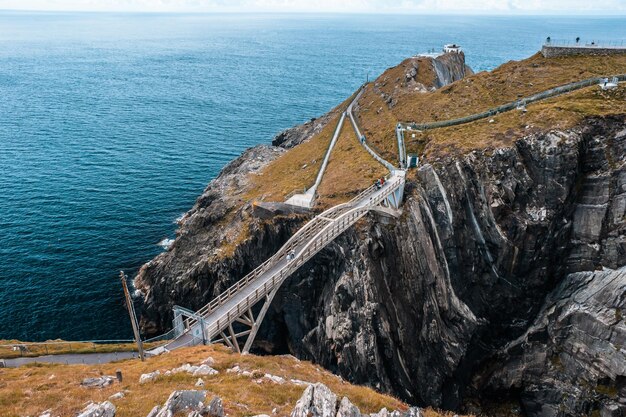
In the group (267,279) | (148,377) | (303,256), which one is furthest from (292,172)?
(148,377)

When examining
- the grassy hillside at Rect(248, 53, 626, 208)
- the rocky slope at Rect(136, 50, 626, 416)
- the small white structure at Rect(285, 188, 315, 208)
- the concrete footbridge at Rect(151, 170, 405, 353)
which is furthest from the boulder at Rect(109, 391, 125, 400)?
the grassy hillside at Rect(248, 53, 626, 208)

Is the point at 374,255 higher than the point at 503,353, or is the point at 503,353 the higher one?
the point at 374,255

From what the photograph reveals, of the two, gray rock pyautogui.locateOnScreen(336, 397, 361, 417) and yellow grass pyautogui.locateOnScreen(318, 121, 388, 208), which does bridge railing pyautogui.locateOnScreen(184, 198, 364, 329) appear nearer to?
yellow grass pyautogui.locateOnScreen(318, 121, 388, 208)

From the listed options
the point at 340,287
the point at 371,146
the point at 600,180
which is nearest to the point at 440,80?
the point at 371,146

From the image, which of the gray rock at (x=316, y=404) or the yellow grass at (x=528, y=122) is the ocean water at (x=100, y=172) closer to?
the gray rock at (x=316, y=404)

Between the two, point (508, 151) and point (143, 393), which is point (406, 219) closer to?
point (508, 151)

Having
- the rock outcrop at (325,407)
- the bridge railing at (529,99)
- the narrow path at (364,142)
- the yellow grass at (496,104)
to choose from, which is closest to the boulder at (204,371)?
the rock outcrop at (325,407)
